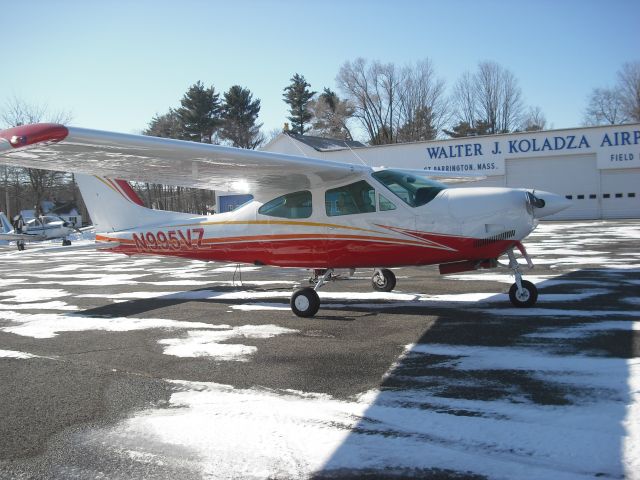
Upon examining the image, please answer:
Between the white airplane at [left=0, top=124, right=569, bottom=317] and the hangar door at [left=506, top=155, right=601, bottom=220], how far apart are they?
3039 cm

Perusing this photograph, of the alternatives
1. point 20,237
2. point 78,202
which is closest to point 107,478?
point 20,237

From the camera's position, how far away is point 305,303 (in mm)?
7562

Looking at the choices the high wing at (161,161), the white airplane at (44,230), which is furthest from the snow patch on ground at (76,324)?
the white airplane at (44,230)

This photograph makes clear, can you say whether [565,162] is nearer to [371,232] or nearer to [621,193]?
[621,193]

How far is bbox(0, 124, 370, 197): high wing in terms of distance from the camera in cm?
532

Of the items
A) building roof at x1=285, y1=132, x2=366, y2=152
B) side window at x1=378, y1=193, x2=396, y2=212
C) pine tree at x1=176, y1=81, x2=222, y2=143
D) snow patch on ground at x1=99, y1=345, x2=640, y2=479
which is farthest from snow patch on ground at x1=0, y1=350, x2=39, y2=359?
pine tree at x1=176, y1=81, x2=222, y2=143

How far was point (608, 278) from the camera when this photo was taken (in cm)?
962

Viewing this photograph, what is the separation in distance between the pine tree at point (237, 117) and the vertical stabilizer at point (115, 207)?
2032 inches

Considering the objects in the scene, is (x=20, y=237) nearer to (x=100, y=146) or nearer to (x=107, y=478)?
(x=100, y=146)

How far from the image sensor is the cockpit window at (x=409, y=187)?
739 centimetres

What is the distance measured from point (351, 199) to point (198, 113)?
54.6m

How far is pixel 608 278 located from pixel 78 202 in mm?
80646

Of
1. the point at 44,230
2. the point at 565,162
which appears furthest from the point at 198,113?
the point at 565,162

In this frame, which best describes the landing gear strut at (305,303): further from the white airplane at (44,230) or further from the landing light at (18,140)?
the white airplane at (44,230)
